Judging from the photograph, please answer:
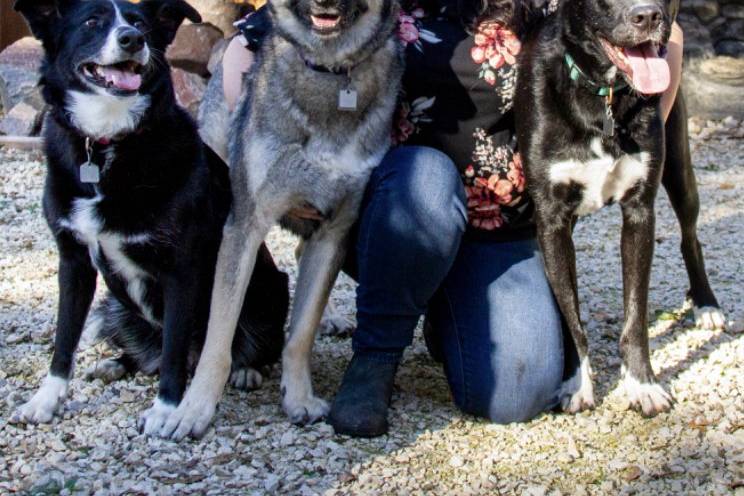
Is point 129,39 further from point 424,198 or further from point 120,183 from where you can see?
point 424,198

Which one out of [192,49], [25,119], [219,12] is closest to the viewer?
[192,49]

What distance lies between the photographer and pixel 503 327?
2873 mm

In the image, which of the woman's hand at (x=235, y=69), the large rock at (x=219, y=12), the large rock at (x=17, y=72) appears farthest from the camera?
the large rock at (x=17, y=72)

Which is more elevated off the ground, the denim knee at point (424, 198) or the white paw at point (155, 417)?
the denim knee at point (424, 198)

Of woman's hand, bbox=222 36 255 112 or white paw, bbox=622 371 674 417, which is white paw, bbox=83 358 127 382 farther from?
white paw, bbox=622 371 674 417

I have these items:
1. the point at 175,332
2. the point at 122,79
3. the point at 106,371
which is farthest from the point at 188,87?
the point at 175,332

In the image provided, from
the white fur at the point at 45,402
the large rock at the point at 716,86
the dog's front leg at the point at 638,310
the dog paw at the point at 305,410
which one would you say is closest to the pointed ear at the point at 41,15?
the white fur at the point at 45,402

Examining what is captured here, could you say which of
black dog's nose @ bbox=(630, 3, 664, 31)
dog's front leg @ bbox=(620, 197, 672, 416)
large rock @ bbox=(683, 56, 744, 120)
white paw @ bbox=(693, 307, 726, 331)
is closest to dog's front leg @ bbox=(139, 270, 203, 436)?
dog's front leg @ bbox=(620, 197, 672, 416)

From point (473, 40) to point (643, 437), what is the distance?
1.29m

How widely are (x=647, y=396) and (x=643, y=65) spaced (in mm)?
960

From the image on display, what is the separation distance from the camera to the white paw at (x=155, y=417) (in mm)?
2627

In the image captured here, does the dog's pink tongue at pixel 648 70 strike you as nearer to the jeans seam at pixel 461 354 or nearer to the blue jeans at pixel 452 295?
the blue jeans at pixel 452 295

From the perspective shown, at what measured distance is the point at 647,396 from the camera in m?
2.77

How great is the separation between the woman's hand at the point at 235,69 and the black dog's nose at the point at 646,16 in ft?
3.84
